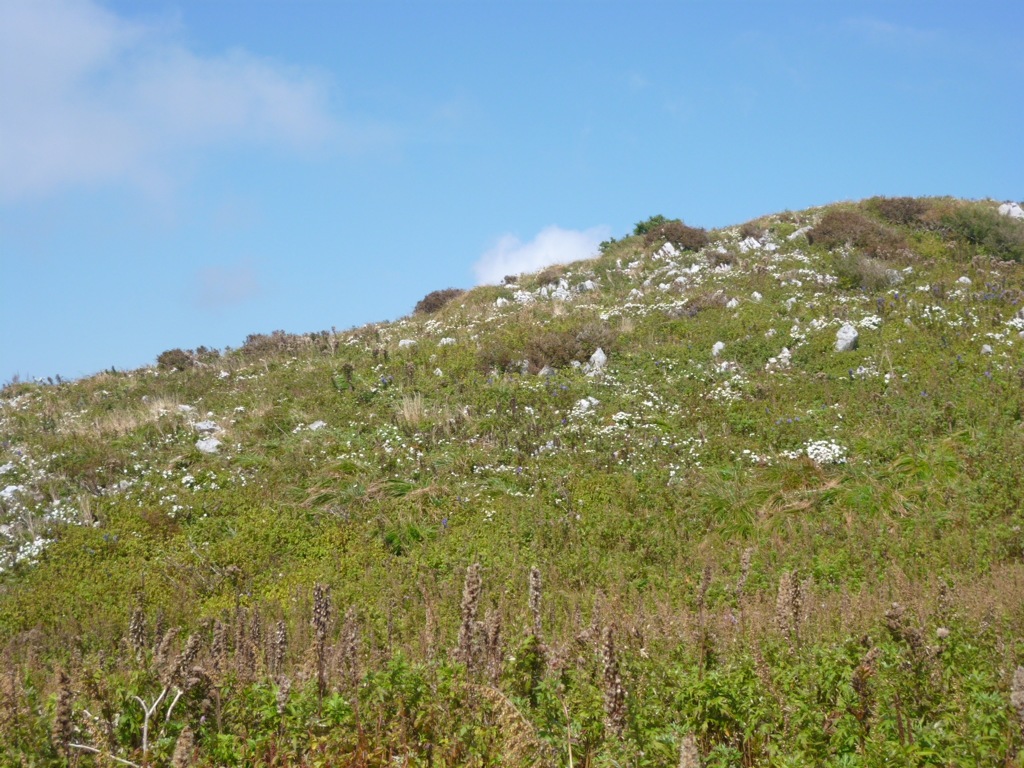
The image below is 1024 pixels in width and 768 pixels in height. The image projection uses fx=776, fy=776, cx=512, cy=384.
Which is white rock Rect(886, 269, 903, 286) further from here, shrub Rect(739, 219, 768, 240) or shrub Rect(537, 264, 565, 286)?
shrub Rect(537, 264, 565, 286)

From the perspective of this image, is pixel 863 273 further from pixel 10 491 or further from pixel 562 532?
pixel 10 491

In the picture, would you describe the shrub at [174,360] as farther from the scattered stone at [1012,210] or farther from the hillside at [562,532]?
the scattered stone at [1012,210]

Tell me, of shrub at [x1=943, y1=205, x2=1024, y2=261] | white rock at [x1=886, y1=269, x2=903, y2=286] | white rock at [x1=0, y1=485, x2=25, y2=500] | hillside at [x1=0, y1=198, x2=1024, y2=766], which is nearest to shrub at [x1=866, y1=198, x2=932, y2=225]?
shrub at [x1=943, y1=205, x2=1024, y2=261]

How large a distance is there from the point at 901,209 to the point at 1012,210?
3.05m

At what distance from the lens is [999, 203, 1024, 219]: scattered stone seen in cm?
2237

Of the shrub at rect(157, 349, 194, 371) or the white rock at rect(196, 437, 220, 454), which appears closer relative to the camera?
the white rock at rect(196, 437, 220, 454)

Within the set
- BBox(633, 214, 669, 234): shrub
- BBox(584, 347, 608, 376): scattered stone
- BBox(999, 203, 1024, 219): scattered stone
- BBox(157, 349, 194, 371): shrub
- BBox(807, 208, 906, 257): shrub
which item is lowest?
BBox(584, 347, 608, 376): scattered stone

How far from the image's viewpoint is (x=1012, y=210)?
23.0 metres

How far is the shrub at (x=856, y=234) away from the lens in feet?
66.9

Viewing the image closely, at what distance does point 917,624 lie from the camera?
5.86 meters

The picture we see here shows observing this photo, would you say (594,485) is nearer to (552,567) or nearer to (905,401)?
(552,567)

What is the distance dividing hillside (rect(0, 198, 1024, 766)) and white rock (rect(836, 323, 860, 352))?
2.6 inches

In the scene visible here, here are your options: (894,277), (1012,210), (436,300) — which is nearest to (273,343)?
(436,300)

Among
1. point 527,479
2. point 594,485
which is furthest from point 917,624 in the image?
point 527,479
